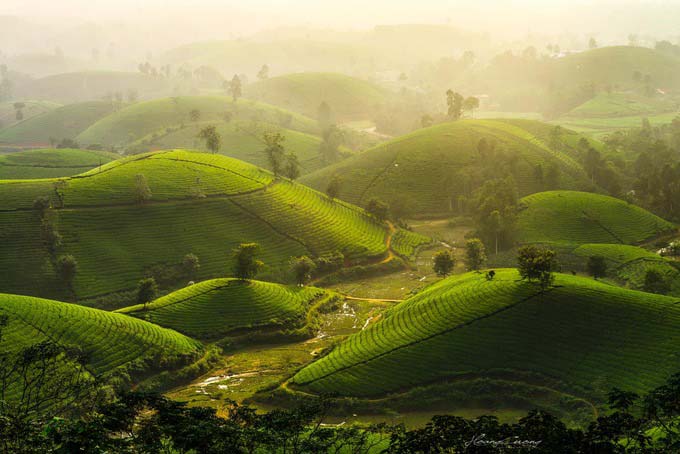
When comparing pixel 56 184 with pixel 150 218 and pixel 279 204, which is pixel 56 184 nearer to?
pixel 150 218

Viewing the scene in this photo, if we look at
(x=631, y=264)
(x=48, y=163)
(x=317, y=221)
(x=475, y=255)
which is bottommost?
(x=631, y=264)

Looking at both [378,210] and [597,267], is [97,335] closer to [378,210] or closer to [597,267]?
[597,267]

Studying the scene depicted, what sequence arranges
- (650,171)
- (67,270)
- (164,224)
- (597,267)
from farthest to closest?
(650,171), (164,224), (67,270), (597,267)

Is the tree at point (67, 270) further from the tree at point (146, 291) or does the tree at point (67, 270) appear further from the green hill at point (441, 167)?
the green hill at point (441, 167)

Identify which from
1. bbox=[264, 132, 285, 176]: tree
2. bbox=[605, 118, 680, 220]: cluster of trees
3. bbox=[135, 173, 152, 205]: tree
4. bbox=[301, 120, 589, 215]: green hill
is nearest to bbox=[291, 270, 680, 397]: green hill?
bbox=[135, 173, 152, 205]: tree

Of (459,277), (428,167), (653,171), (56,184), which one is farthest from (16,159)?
(653,171)

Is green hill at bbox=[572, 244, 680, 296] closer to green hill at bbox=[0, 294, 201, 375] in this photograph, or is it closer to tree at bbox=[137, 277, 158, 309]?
green hill at bbox=[0, 294, 201, 375]

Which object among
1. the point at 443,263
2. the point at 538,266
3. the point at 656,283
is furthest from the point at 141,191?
the point at 656,283
